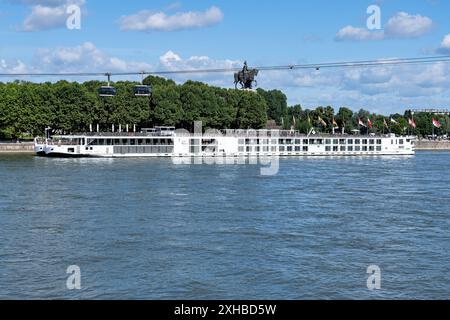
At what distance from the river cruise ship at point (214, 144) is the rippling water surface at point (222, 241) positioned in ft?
119

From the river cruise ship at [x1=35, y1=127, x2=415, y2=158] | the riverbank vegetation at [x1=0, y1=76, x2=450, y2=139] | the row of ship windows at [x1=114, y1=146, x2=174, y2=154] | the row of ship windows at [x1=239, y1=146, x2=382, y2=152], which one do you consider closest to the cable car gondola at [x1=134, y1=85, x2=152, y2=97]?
the river cruise ship at [x1=35, y1=127, x2=415, y2=158]

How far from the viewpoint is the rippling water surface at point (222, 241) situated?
15.0 meters

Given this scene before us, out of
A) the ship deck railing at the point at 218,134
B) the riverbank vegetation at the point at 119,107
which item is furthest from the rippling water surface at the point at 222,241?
the riverbank vegetation at the point at 119,107

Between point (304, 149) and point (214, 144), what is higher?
point (214, 144)

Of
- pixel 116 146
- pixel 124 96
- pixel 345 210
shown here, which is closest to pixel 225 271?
pixel 345 210

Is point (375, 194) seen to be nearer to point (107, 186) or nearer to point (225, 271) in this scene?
point (107, 186)

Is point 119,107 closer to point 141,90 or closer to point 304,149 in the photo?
point 141,90

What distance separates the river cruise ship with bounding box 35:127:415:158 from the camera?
73.2 meters

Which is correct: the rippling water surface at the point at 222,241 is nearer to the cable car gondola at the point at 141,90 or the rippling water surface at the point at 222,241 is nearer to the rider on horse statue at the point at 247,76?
the cable car gondola at the point at 141,90

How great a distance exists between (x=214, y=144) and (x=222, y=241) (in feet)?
193

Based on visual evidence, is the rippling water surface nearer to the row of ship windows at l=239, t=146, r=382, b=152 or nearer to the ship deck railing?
the ship deck railing

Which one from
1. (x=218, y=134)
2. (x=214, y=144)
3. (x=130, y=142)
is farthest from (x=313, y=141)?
(x=130, y=142)

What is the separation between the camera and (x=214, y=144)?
7888 cm
